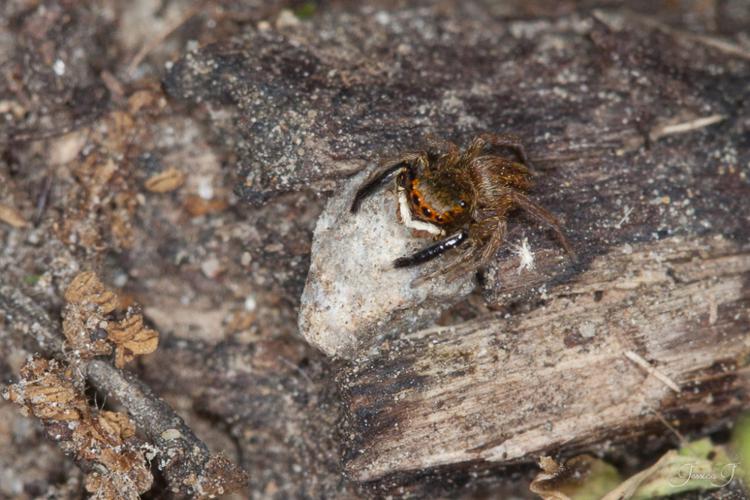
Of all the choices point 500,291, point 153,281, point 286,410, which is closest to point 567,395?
point 500,291

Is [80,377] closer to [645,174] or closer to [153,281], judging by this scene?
[153,281]

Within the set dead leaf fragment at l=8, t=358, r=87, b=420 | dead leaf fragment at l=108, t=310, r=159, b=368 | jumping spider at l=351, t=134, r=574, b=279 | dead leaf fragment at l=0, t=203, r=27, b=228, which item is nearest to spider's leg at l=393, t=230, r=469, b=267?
jumping spider at l=351, t=134, r=574, b=279

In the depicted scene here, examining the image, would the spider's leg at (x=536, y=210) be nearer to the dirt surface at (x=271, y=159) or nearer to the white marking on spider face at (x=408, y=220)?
the dirt surface at (x=271, y=159)

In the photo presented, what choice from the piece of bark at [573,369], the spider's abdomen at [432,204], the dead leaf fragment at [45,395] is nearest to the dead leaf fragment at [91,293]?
the dead leaf fragment at [45,395]

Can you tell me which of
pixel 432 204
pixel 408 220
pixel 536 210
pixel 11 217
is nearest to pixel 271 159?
pixel 408 220

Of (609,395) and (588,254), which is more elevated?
(588,254)

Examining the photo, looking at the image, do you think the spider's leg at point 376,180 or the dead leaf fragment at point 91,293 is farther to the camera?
the dead leaf fragment at point 91,293

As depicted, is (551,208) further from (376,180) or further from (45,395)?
(45,395)
